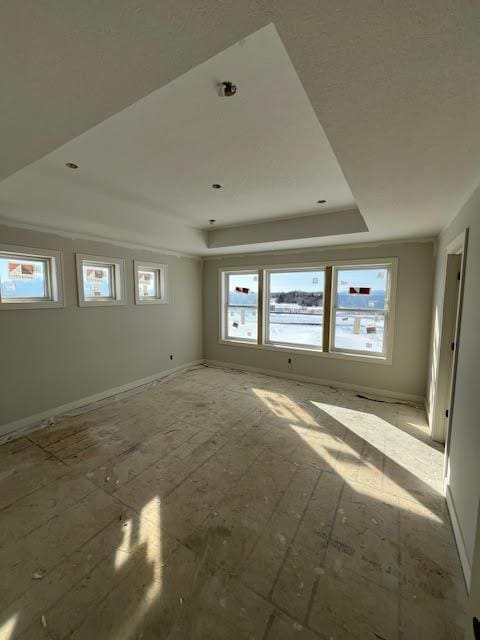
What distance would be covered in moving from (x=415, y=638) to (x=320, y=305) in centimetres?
383

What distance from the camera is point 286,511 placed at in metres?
1.97

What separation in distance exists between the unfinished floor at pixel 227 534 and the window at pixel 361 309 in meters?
1.45

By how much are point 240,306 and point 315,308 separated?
1.56m

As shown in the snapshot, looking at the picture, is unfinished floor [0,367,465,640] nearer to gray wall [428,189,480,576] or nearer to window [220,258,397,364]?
gray wall [428,189,480,576]

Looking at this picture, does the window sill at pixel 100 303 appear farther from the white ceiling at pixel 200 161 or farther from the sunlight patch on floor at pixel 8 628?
the sunlight patch on floor at pixel 8 628

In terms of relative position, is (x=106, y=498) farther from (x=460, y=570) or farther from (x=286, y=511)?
(x=460, y=570)

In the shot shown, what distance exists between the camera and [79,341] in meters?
3.73

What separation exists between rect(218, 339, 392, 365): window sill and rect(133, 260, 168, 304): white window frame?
1.57 meters

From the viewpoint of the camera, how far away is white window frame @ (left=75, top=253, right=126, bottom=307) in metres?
3.66

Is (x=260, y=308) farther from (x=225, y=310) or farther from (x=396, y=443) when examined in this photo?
(x=396, y=443)

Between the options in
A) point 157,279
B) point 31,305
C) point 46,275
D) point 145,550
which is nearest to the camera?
point 145,550

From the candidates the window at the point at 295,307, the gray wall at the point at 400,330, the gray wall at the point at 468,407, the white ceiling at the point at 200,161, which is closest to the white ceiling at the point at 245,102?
the white ceiling at the point at 200,161

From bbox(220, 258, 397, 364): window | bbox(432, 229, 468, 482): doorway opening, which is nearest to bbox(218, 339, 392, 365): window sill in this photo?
bbox(220, 258, 397, 364): window

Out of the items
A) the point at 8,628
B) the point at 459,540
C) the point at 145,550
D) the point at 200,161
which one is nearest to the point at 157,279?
the point at 200,161
